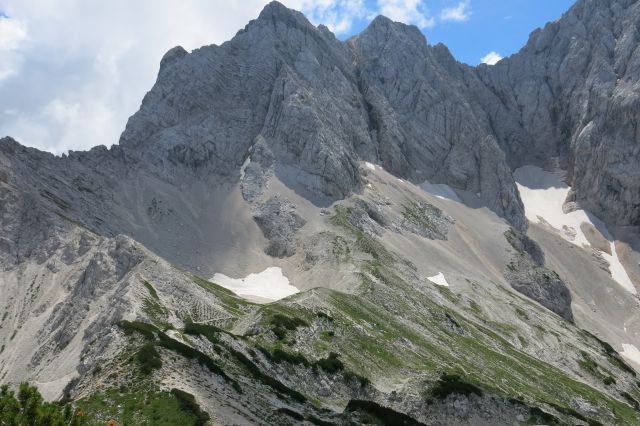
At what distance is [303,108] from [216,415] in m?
141

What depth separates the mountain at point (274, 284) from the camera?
176 feet

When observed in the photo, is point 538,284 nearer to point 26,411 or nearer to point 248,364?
point 248,364

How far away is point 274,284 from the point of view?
134m

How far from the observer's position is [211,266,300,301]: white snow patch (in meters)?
126

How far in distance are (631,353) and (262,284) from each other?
94109mm

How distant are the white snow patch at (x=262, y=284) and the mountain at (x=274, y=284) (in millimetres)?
578

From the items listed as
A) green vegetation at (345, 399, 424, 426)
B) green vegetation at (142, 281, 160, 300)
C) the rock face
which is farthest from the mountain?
the rock face

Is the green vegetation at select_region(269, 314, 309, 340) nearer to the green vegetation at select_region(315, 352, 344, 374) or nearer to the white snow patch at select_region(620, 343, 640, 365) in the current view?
the green vegetation at select_region(315, 352, 344, 374)

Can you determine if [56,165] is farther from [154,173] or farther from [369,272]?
[369,272]

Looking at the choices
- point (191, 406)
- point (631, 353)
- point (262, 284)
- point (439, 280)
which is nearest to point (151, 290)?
point (191, 406)

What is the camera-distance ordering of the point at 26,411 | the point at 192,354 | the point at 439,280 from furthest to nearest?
the point at 439,280 < the point at 192,354 < the point at 26,411

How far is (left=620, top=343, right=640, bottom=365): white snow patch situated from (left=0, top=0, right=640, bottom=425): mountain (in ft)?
1.66

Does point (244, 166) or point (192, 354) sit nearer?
point (192, 354)

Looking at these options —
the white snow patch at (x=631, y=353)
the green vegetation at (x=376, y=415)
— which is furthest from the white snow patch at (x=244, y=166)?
the green vegetation at (x=376, y=415)
